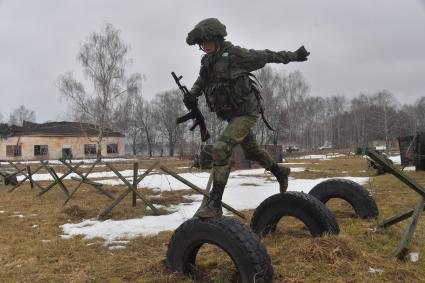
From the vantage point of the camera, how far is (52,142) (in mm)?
53812

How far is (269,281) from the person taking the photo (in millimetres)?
3299

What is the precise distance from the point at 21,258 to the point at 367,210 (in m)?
4.62

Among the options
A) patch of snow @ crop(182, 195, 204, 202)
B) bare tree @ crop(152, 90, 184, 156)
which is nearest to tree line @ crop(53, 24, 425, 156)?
bare tree @ crop(152, 90, 184, 156)

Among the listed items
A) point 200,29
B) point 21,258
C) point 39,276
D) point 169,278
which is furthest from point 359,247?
point 21,258

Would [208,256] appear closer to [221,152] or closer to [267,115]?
[221,152]

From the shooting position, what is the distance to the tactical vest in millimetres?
4188

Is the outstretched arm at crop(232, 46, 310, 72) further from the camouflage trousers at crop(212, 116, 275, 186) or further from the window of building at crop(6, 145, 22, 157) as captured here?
the window of building at crop(6, 145, 22, 157)

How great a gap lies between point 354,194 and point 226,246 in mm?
3164

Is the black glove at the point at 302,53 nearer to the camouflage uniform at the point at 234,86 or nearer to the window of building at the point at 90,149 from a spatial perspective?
the camouflage uniform at the point at 234,86

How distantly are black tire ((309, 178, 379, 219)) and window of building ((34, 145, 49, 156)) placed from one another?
52214mm

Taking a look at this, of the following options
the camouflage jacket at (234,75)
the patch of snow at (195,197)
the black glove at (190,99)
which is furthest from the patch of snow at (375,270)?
the patch of snow at (195,197)

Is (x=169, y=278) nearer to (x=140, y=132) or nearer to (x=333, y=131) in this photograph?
(x=140, y=132)

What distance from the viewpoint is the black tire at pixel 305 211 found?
14.5 ft

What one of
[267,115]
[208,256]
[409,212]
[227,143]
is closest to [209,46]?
[227,143]
